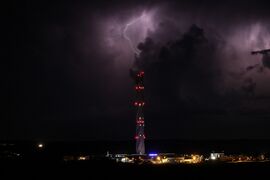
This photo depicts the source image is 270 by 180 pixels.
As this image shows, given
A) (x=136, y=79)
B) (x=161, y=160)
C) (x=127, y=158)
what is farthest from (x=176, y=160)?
(x=136, y=79)

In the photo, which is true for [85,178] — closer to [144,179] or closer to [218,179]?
[144,179]

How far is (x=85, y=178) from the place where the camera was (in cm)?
9006

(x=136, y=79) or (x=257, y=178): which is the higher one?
(x=136, y=79)

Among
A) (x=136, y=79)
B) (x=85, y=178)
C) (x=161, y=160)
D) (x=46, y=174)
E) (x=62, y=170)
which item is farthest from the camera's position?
(x=136, y=79)

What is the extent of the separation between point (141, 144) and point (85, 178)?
3859 inches

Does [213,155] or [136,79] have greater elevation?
[136,79]

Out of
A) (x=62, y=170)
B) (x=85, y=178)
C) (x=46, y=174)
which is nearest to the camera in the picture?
(x=85, y=178)

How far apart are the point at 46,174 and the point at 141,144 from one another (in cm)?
9388

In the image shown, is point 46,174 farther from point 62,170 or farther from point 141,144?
point 141,144

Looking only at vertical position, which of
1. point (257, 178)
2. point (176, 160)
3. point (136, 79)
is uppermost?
point (136, 79)

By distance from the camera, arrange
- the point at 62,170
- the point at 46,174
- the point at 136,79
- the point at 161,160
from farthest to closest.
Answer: the point at 136,79, the point at 161,160, the point at 62,170, the point at 46,174

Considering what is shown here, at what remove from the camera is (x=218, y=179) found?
3551 inches

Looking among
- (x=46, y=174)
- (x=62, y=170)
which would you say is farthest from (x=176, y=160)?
(x=46, y=174)

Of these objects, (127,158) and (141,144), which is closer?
(127,158)
